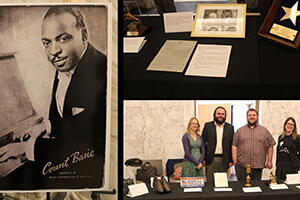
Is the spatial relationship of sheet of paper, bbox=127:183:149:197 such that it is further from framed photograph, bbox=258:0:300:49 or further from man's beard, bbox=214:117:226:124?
framed photograph, bbox=258:0:300:49

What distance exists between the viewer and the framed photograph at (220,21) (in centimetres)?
111

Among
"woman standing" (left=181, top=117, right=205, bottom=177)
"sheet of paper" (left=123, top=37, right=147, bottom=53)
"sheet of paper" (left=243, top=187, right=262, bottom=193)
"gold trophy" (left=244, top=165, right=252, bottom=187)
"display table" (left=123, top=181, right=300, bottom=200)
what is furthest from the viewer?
"woman standing" (left=181, top=117, right=205, bottom=177)

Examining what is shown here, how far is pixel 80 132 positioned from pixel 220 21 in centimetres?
60

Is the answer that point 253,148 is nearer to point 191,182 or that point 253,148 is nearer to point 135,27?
point 191,182

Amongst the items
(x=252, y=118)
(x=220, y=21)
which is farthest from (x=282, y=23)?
(x=252, y=118)

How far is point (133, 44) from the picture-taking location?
1135mm

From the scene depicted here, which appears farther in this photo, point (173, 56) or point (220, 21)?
point (220, 21)

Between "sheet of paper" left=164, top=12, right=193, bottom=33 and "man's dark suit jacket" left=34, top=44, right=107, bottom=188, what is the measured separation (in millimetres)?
414

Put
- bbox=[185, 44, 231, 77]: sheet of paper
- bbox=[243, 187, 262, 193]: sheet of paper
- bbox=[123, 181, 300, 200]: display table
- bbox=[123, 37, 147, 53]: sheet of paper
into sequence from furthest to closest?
bbox=[243, 187, 262, 193]: sheet of paper < bbox=[123, 181, 300, 200]: display table < bbox=[123, 37, 147, 53]: sheet of paper < bbox=[185, 44, 231, 77]: sheet of paper

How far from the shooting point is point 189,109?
8.09 ft

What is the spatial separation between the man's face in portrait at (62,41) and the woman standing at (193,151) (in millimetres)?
1704

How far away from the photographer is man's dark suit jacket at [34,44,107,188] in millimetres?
833

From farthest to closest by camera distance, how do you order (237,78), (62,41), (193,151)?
1. (193,151)
2. (237,78)
3. (62,41)

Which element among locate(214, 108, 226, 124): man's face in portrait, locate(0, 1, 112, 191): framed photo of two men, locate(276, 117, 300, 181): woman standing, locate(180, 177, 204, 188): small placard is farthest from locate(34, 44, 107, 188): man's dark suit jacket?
locate(276, 117, 300, 181): woman standing
